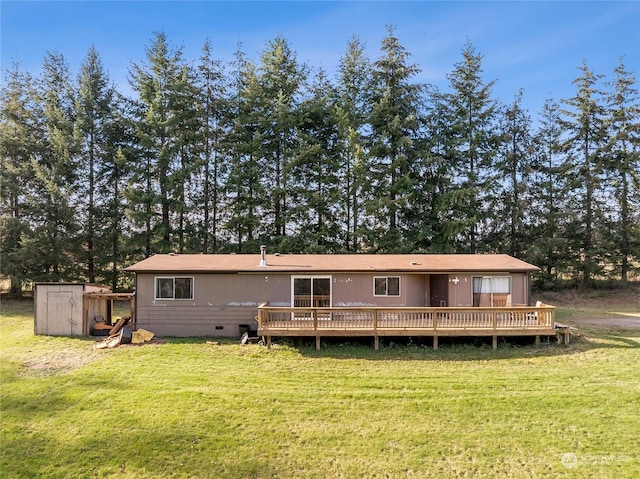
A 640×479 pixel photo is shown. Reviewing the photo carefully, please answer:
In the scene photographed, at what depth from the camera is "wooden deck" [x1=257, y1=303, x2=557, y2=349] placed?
1045 centimetres

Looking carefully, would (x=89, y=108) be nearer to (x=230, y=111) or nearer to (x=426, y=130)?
(x=230, y=111)

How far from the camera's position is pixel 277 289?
12.1 meters

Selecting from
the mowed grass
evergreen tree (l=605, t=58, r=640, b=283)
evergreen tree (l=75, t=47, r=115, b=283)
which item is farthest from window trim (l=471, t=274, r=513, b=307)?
evergreen tree (l=75, t=47, r=115, b=283)

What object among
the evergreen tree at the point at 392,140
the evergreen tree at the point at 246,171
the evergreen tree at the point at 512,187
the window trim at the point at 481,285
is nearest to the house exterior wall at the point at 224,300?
the window trim at the point at 481,285

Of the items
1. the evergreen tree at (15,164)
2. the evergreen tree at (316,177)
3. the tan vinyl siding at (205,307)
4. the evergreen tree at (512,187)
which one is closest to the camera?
the tan vinyl siding at (205,307)

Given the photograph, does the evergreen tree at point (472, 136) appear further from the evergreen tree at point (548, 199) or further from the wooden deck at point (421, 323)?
the wooden deck at point (421, 323)

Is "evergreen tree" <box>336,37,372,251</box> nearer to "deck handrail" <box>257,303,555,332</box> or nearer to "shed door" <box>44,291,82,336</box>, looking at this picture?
"deck handrail" <box>257,303,555,332</box>

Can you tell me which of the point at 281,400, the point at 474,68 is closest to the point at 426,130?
the point at 474,68

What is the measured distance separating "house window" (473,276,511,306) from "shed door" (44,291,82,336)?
1337 cm

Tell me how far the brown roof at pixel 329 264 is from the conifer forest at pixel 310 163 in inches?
306

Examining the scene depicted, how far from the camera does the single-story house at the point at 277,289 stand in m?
12.0

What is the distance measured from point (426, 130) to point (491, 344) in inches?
682

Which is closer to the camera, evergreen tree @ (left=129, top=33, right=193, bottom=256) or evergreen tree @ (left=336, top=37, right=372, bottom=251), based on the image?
evergreen tree @ (left=129, top=33, right=193, bottom=256)

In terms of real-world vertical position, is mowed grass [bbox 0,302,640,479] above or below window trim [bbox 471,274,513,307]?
below
